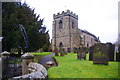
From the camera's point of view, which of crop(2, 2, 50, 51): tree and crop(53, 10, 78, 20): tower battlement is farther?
crop(53, 10, 78, 20): tower battlement

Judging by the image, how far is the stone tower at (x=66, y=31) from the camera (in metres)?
37.1

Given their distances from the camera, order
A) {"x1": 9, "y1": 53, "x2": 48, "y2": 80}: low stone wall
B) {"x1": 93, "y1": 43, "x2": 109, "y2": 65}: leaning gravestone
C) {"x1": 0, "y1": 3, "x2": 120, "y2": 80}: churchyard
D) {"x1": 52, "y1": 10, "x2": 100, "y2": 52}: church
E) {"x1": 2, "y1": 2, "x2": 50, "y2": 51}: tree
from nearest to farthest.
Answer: {"x1": 9, "y1": 53, "x2": 48, "y2": 80}: low stone wall → {"x1": 0, "y1": 3, "x2": 120, "y2": 80}: churchyard → {"x1": 93, "y1": 43, "x2": 109, "y2": 65}: leaning gravestone → {"x1": 2, "y1": 2, "x2": 50, "y2": 51}: tree → {"x1": 52, "y1": 10, "x2": 100, "y2": 52}: church

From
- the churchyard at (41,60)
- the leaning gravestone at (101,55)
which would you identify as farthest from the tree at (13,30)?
the leaning gravestone at (101,55)

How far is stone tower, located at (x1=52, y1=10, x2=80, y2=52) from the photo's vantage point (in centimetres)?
3709

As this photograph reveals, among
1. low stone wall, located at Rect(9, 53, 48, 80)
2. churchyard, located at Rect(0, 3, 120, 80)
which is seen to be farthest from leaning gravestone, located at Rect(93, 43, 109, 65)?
low stone wall, located at Rect(9, 53, 48, 80)

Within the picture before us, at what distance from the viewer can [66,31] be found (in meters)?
37.8

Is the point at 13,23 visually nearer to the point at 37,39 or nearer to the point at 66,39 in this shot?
the point at 37,39

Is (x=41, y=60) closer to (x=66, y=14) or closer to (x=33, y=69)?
(x=33, y=69)

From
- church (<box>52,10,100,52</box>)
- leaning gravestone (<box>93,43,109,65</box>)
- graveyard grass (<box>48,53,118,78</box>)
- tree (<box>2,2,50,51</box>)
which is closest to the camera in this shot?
graveyard grass (<box>48,53,118,78</box>)

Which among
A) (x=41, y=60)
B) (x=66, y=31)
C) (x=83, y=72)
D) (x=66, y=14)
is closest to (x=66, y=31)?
(x=66, y=31)

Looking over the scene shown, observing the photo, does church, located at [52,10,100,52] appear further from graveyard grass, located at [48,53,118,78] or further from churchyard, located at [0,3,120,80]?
graveyard grass, located at [48,53,118,78]

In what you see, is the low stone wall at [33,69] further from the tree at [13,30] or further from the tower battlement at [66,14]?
the tower battlement at [66,14]

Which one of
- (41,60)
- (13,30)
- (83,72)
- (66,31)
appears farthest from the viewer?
(66,31)

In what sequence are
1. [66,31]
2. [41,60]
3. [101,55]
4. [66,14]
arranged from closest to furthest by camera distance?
[101,55] < [41,60] < [66,31] < [66,14]
